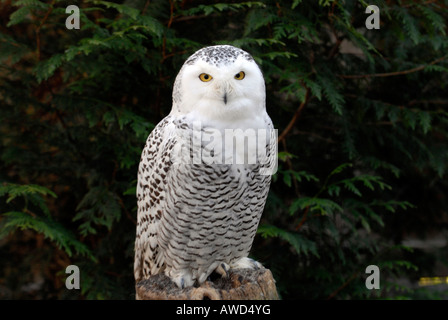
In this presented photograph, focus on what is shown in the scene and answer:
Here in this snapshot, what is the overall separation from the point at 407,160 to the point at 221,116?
7.58ft

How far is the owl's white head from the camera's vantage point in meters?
1.77

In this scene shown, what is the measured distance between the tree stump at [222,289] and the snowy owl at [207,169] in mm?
53

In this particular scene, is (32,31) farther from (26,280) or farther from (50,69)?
(26,280)

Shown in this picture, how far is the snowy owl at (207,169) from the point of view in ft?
6.01

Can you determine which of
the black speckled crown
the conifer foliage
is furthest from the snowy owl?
the conifer foliage

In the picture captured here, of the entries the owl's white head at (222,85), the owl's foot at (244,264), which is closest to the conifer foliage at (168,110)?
the owl's foot at (244,264)

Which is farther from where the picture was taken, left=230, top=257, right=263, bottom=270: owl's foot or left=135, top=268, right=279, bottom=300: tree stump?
left=230, top=257, right=263, bottom=270: owl's foot

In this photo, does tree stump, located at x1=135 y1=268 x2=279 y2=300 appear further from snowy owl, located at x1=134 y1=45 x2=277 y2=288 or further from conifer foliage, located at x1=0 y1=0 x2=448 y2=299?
conifer foliage, located at x1=0 y1=0 x2=448 y2=299

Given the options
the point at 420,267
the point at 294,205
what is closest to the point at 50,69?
the point at 294,205

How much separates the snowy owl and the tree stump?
5 cm

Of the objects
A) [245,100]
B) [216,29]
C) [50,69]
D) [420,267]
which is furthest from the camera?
[420,267]

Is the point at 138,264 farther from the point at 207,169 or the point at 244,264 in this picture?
the point at 207,169

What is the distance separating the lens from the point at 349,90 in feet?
11.4

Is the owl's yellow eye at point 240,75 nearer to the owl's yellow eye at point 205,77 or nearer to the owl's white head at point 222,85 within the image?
the owl's white head at point 222,85
